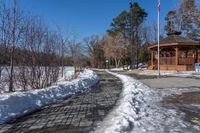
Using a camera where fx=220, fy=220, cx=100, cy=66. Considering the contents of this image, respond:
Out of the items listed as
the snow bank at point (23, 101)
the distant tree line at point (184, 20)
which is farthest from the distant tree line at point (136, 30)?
the snow bank at point (23, 101)

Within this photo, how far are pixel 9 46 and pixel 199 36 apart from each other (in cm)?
4490

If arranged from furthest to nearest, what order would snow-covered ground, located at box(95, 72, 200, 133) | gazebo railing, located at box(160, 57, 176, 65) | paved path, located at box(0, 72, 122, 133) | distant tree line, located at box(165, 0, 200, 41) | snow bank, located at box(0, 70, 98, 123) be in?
distant tree line, located at box(165, 0, 200, 41) < gazebo railing, located at box(160, 57, 176, 65) < snow bank, located at box(0, 70, 98, 123) < paved path, located at box(0, 72, 122, 133) < snow-covered ground, located at box(95, 72, 200, 133)

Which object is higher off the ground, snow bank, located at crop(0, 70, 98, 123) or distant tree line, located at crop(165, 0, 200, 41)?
distant tree line, located at crop(165, 0, 200, 41)

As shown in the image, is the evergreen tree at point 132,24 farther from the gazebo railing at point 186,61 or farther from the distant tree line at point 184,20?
the gazebo railing at point 186,61

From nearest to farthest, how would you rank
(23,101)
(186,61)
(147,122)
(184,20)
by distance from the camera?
1. (147,122)
2. (23,101)
3. (186,61)
4. (184,20)

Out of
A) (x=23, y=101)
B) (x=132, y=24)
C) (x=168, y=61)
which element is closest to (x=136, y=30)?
(x=132, y=24)

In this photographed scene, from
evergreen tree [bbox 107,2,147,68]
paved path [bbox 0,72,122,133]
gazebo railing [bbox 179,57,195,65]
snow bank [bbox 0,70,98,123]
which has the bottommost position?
paved path [bbox 0,72,122,133]

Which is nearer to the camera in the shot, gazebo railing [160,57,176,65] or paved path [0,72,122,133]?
paved path [0,72,122,133]

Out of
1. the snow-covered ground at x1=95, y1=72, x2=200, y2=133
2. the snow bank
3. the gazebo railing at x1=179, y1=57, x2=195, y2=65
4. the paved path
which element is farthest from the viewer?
the gazebo railing at x1=179, y1=57, x2=195, y2=65

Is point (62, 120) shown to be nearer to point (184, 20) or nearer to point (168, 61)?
point (168, 61)

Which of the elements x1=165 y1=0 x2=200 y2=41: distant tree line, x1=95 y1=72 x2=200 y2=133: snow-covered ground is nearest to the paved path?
x1=95 y1=72 x2=200 y2=133: snow-covered ground

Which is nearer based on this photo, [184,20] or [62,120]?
[62,120]

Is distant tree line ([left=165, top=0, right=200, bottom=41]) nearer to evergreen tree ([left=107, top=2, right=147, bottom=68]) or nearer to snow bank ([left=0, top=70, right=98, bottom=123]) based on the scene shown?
evergreen tree ([left=107, top=2, right=147, bottom=68])

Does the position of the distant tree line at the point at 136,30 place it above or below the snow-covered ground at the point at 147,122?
above
